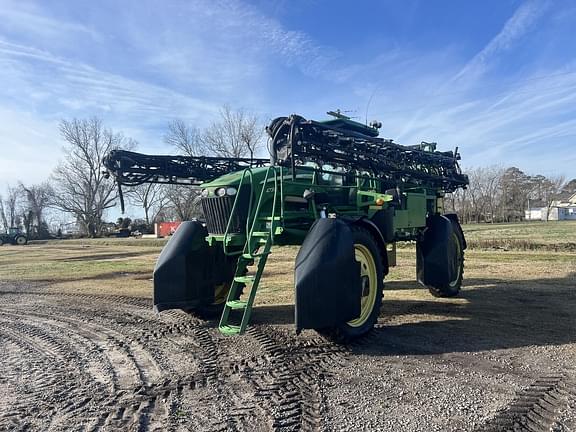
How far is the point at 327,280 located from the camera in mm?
5141

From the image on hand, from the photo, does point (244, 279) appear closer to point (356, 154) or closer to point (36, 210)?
point (356, 154)

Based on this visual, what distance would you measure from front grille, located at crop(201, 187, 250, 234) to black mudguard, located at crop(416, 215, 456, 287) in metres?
3.36

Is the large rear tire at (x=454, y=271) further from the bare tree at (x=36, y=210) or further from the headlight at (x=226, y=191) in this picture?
the bare tree at (x=36, y=210)

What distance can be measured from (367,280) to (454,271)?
3.38 m

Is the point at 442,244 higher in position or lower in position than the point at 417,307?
higher

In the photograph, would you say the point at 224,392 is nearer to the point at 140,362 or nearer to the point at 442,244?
the point at 140,362

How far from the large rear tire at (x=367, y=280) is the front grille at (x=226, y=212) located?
1.60m

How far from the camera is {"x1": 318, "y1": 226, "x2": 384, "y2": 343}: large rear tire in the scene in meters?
5.84

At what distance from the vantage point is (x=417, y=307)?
7809 mm

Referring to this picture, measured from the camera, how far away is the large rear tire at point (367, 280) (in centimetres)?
584

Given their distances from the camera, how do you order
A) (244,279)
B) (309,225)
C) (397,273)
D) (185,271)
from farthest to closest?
(397,273) < (185,271) < (309,225) < (244,279)

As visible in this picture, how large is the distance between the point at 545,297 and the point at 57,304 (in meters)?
8.88

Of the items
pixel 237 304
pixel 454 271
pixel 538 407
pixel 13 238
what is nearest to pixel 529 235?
pixel 454 271

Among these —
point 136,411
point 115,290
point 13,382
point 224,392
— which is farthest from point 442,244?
point 115,290
